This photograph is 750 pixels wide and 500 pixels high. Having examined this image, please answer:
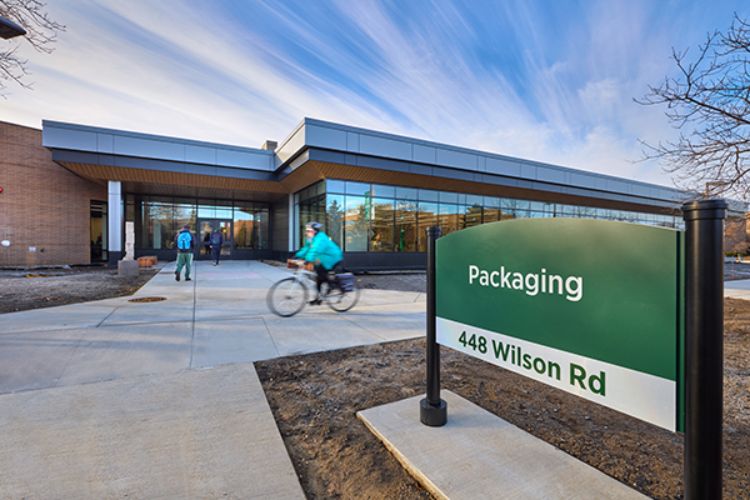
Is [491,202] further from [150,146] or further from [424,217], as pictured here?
[150,146]

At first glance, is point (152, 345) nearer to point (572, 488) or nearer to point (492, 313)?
point (492, 313)

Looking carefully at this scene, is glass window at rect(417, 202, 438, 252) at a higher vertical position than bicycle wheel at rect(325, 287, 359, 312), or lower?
higher

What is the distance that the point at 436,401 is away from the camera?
285 centimetres

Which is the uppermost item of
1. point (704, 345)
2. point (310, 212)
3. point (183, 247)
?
point (310, 212)

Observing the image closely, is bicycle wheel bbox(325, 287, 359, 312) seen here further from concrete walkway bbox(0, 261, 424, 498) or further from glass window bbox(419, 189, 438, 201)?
glass window bbox(419, 189, 438, 201)

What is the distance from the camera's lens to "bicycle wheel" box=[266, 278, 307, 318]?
724 centimetres

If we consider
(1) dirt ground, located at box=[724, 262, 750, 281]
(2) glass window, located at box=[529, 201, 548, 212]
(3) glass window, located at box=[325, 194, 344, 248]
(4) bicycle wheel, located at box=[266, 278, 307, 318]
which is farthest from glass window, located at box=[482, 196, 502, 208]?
(4) bicycle wheel, located at box=[266, 278, 307, 318]

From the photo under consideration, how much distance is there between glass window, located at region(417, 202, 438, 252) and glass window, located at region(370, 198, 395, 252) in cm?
190

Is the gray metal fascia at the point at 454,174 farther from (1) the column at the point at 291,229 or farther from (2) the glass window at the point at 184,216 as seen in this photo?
(2) the glass window at the point at 184,216

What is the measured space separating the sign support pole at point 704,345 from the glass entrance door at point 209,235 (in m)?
26.5

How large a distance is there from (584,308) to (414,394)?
→ 2165 millimetres

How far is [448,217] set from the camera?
69.7ft

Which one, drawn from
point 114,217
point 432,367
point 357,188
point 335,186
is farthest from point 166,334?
point 114,217

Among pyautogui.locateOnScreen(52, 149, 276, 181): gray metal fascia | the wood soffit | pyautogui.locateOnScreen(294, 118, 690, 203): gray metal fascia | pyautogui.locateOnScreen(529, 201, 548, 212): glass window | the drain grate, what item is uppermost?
pyautogui.locateOnScreen(294, 118, 690, 203): gray metal fascia
